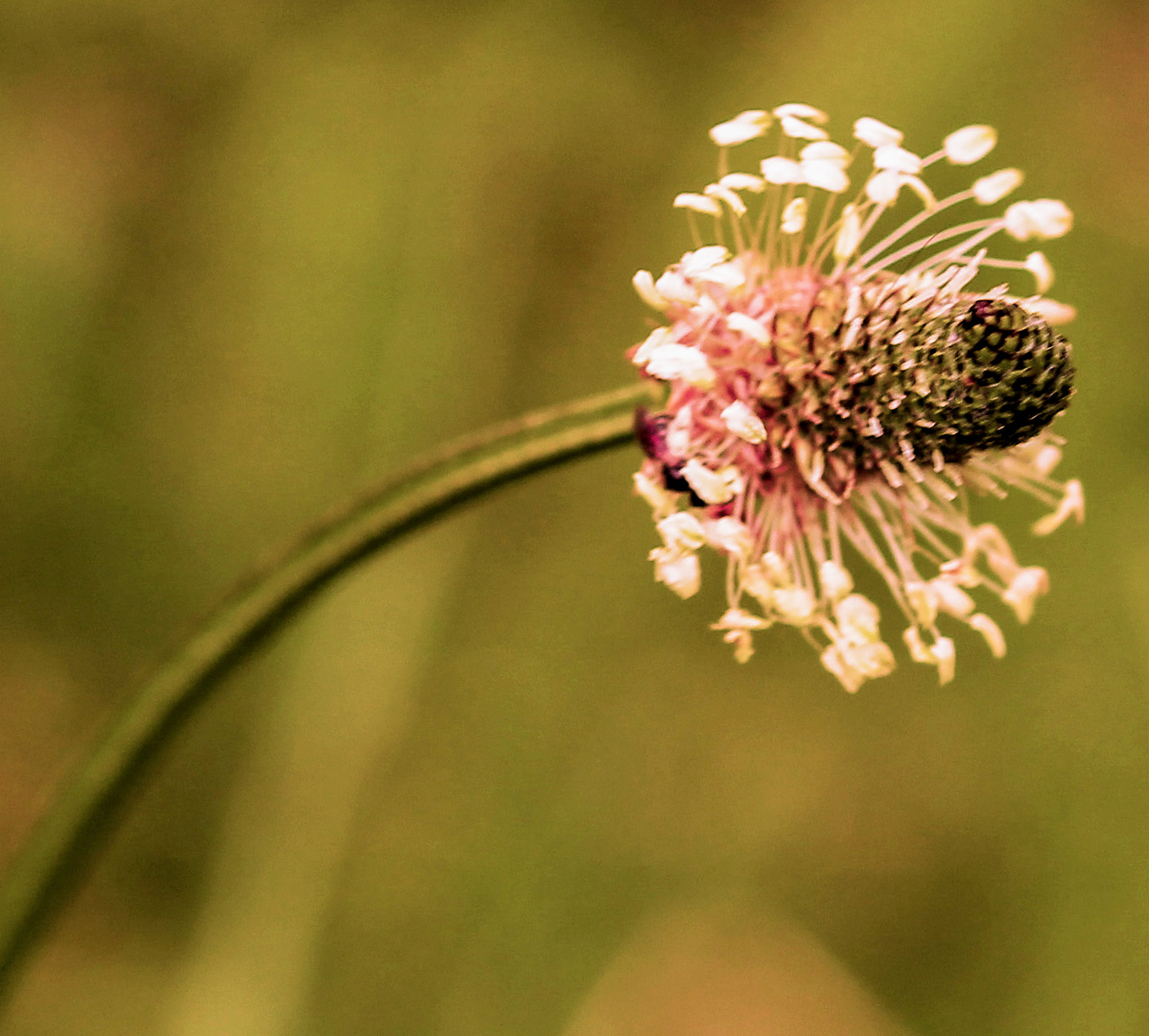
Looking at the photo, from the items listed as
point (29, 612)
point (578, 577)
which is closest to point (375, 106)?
point (578, 577)

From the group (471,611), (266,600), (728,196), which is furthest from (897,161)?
(471,611)

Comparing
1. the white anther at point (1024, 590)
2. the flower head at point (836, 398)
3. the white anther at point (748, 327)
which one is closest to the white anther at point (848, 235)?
the flower head at point (836, 398)

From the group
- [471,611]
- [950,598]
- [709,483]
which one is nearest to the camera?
[709,483]

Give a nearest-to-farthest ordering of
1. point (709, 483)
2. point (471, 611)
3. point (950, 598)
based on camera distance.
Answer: point (709, 483), point (950, 598), point (471, 611)

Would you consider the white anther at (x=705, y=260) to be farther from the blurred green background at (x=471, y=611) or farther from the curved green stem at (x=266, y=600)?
the blurred green background at (x=471, y=611)

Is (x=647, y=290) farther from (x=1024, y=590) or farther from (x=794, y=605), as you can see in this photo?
(x=1024, y=590)

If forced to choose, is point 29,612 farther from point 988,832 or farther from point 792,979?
point 988,832
